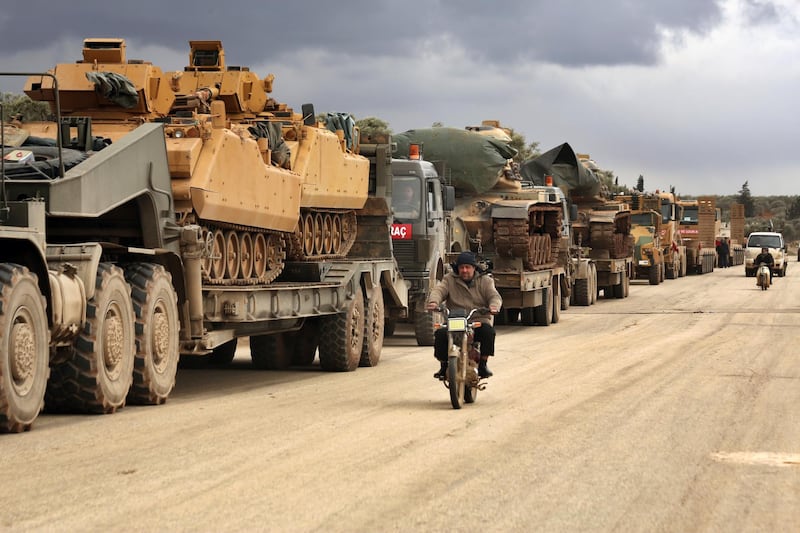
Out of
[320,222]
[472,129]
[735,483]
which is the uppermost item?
[472,129]

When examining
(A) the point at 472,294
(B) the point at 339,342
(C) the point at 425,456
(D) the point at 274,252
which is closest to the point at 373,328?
(B) the point at 339,342

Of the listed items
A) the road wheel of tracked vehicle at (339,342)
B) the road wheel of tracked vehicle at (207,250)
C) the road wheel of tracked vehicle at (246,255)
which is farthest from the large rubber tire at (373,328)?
the road wheel of tracked vehicle at (207,250)

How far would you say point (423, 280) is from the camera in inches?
902

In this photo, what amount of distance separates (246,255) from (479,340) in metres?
3.59

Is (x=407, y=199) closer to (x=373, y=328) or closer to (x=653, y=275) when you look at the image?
(x=373, y=328)

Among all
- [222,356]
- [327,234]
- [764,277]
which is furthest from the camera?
[764,277]

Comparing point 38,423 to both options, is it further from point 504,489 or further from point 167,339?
point 504,489

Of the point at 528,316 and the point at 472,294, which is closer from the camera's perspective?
Result: the point at 472,294

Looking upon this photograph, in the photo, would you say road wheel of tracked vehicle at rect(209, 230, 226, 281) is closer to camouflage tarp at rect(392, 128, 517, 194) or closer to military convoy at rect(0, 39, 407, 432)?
military convoy at rect(0, 39, 407, 432)

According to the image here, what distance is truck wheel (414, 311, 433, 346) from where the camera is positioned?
75.0 ft

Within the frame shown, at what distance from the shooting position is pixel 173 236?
13.5 meters

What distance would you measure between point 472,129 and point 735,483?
2243cm

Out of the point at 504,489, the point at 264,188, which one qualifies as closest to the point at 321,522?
the point at 504,489

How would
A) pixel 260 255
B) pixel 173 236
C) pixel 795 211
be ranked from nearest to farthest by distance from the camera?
pixel 173 236
pixel 260 255
pixel 795 211
